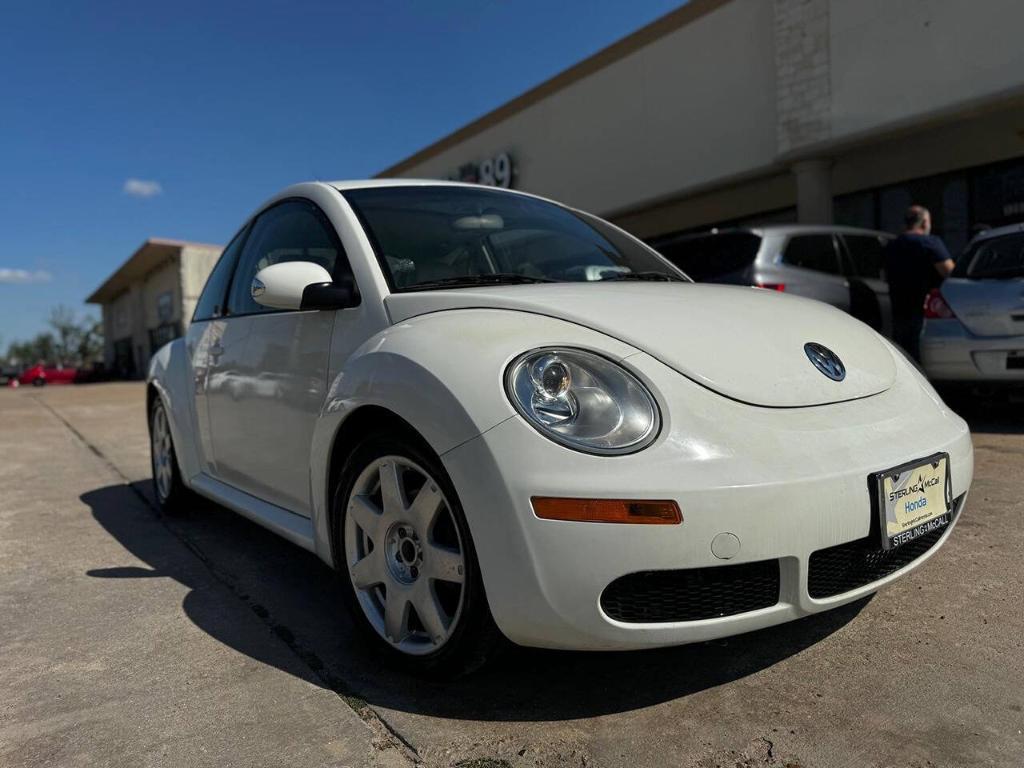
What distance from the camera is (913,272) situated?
20.0ft

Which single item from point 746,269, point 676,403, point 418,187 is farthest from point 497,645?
point 746,269

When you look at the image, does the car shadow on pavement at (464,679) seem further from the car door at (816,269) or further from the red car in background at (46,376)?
the red car in background at (46,376)

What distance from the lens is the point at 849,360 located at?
220 cm

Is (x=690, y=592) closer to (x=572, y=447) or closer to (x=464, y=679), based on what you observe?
(x=572, y=447)

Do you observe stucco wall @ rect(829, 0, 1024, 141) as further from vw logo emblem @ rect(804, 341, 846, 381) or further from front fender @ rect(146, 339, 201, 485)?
front fender @ rect(146, 339, 201, 485)

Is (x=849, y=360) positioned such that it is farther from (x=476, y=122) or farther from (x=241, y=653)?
(x=476, y=122)

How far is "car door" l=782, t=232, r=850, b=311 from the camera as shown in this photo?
637 centimetres

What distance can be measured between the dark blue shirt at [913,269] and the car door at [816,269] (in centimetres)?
51

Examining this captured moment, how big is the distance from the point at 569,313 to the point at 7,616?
2.22 metres

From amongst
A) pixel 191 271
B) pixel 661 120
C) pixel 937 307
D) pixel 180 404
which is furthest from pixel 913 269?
pixel 191 271

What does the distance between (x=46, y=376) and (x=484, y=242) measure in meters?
41.0

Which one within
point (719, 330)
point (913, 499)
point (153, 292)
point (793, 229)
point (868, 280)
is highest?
point (153, 292)

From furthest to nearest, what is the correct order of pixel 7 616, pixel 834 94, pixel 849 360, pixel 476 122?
pixel 476 122 < pixel 834 94 < pixel 7 616 < pixel 849 360

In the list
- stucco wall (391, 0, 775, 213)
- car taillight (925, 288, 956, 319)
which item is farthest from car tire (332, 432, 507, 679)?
stucco wall (391, 0, 775, 213)
